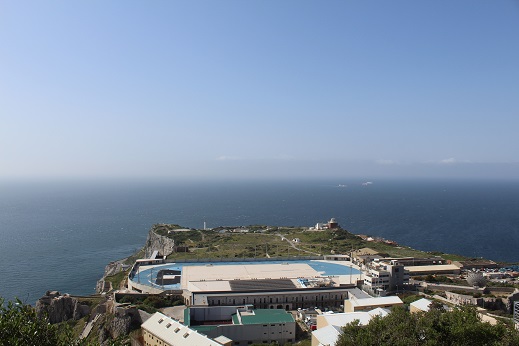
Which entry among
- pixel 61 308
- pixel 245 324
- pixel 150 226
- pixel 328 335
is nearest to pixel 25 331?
pixel 328 335

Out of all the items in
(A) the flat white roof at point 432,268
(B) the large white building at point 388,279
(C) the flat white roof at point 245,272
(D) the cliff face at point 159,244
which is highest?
(B) the large white building at point 388,279

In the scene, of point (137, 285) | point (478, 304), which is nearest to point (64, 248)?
point (137, 285)

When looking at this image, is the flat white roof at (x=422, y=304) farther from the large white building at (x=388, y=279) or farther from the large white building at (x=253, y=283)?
the large white building at (x=253, y=283)

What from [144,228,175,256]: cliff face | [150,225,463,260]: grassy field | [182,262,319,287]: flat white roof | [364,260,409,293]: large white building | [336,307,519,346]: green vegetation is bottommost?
[144,228,175,256]: cliff face

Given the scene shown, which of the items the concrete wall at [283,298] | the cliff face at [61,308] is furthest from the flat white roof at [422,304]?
the cliff face at [61,308]

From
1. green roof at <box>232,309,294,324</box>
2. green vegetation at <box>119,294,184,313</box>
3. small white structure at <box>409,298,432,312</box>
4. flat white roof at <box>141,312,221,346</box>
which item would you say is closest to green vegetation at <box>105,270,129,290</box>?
green vegetation at <box>119,294,184,313</box>

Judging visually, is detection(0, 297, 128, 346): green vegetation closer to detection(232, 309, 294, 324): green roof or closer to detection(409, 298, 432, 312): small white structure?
→ detection(232, 309, 294, 324): green roof

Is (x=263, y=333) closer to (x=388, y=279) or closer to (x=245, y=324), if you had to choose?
(x=245, y=324)
